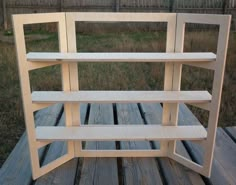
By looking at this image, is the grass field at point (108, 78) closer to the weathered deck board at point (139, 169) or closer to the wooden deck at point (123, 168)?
the wooden deck at point (123, 168)

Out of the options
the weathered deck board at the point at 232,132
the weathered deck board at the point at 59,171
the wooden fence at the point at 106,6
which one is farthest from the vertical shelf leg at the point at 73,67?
the wooden fence at the point at 106,6

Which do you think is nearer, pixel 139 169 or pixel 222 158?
pixel 139 169

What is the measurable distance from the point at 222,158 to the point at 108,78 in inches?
102

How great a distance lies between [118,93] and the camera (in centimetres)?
183

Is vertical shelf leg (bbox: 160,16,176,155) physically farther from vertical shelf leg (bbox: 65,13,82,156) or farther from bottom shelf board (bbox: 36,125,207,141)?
vertical shelf leg (bbox: 65,13,82,156)

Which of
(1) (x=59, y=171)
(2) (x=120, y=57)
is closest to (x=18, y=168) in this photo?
(1) (x=59, y=171)

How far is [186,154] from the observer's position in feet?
6.85

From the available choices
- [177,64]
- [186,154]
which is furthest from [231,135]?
[177,64]

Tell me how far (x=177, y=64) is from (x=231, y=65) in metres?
3.66

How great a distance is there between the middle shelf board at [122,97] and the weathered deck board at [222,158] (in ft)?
1.62

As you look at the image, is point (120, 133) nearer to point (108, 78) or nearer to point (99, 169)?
point (99, 169)

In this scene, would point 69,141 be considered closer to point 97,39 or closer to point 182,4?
point 97,39

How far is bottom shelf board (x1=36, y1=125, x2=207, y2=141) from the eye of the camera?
1836 mm

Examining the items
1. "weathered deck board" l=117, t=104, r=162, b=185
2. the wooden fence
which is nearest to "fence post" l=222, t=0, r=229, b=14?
the wooden fence
